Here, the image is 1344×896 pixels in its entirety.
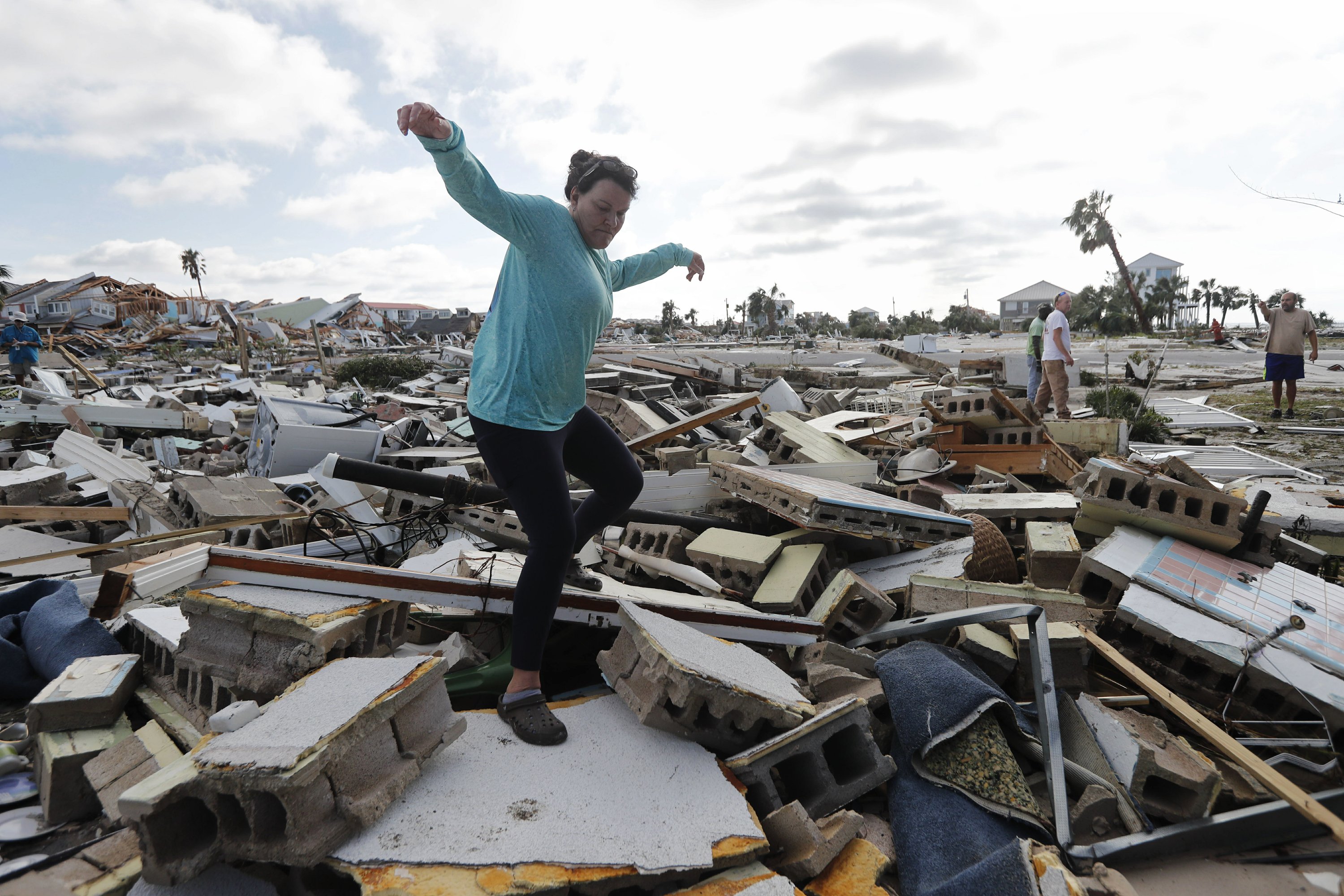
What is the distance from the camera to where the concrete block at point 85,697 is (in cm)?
220

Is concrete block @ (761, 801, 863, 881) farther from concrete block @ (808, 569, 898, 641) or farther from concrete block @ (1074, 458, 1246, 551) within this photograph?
concrete block @ (1074, 458, 1246, 551)

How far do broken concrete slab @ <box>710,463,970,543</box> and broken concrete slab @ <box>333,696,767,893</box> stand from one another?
170 cm

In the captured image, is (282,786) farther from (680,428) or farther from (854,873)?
(680,428)

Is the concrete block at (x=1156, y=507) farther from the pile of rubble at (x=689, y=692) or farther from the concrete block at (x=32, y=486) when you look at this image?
the concrete block at (x=32, y=486)

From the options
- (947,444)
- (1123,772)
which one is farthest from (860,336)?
(1123,772)

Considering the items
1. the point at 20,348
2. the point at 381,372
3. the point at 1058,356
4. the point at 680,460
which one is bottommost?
the point at 680,460

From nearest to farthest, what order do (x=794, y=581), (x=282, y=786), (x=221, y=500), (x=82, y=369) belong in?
(x=282, y=786) → (x=794, y=581) → (x=221, y=500) → (x=82, y=369)

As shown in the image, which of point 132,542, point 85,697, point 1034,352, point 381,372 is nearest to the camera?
point 85,697

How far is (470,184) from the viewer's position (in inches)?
72.2

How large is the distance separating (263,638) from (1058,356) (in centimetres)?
848

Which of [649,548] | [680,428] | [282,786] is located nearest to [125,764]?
[282,786]

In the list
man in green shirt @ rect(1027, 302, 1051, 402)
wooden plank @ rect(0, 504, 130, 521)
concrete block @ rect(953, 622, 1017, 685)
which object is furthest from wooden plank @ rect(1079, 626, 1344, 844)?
man in green shirt @ rect(1027, 302, 1051, 402)

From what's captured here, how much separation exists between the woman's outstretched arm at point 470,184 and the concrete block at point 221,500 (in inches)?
120

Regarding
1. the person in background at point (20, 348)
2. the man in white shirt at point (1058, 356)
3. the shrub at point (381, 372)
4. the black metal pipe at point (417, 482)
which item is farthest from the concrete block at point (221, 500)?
the shrub at point (381, 372)
